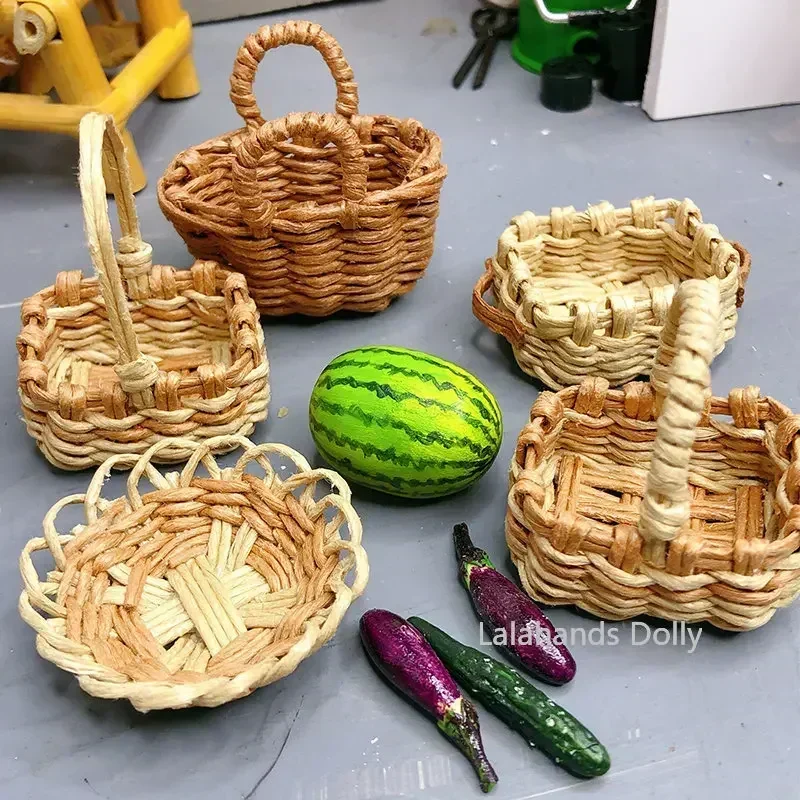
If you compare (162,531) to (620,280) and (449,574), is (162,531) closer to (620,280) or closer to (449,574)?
(449,574)

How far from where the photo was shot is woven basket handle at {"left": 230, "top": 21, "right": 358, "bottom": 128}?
1293mm

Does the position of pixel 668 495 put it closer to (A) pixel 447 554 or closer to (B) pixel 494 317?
(A) pixel 447 554

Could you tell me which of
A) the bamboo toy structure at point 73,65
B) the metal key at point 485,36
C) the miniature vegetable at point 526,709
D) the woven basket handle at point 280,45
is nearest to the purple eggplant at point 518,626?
the miniature vegetable at point 526,709

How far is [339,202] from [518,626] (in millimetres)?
674

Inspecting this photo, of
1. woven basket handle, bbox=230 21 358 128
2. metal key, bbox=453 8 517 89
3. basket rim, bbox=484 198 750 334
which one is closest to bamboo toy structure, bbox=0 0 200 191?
woven basket handle, bbox=230 21 358 128

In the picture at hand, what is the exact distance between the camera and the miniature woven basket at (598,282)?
1.16m

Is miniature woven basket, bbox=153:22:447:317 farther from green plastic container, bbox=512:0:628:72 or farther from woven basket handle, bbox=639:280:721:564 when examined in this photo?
green plastic container, bbox=512:0:628:72

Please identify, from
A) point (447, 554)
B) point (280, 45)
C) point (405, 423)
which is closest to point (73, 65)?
point (280, 45)

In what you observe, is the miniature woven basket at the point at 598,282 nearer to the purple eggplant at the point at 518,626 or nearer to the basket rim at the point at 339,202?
the basket rim at the point at 339,202

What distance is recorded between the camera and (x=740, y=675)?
36.8 inches

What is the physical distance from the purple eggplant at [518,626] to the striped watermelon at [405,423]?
5.1 inches

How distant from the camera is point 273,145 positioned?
1.17 metres

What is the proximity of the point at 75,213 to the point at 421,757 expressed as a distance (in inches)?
52.0

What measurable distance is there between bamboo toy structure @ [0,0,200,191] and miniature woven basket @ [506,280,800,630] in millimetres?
1055
